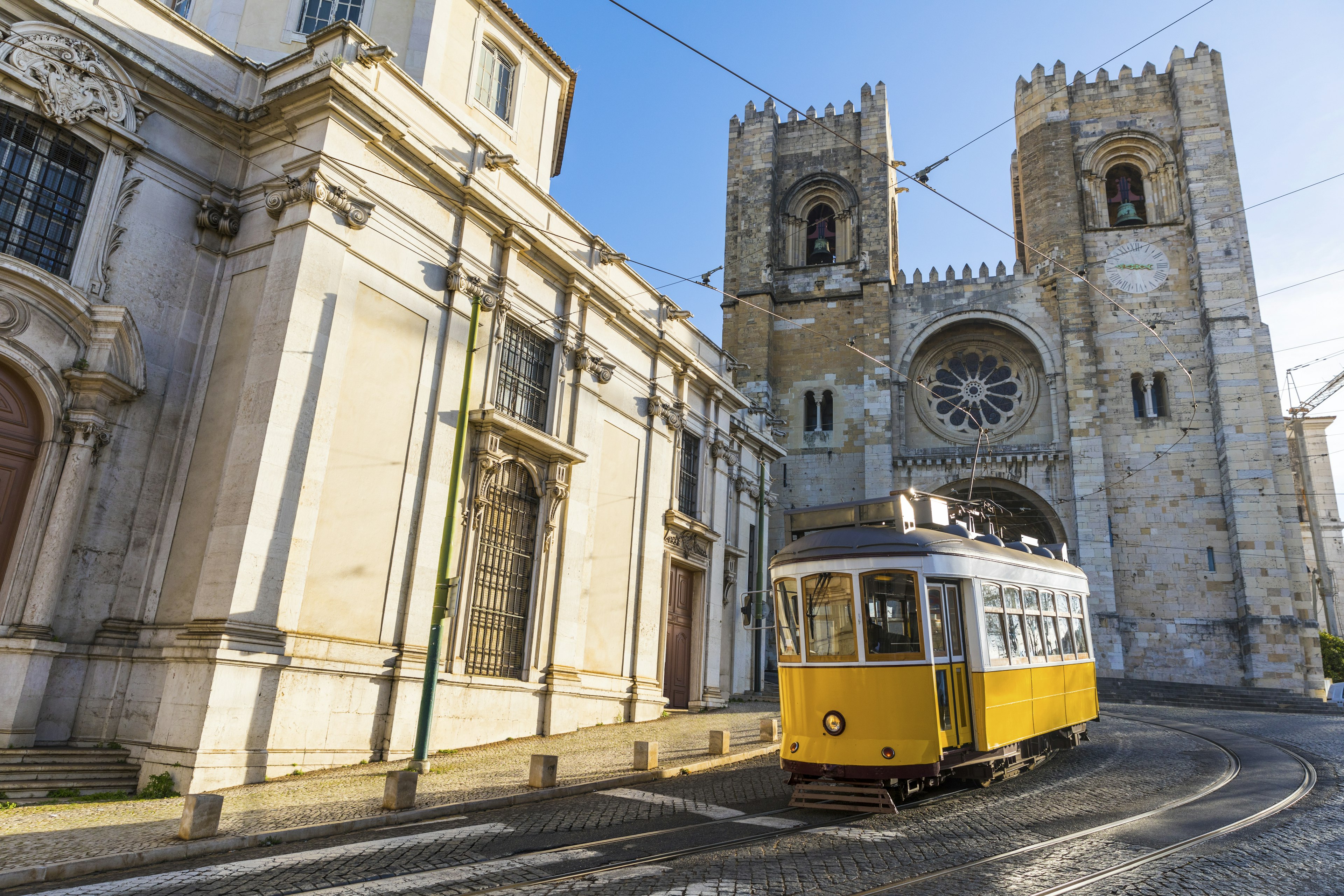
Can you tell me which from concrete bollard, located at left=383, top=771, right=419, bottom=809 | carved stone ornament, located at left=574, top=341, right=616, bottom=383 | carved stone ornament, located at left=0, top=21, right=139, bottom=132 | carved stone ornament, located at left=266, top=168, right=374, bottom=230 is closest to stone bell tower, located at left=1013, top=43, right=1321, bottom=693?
carved stone ornament, located at left=574, top=341, right=616, bottom=383

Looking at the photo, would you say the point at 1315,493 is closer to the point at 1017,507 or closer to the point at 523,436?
the point at 1017,507

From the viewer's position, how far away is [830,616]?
8547mm

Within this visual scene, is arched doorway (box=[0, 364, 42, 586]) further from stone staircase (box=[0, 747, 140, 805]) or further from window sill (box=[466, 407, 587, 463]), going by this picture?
window sill (box=[466, 407, 587, 463])

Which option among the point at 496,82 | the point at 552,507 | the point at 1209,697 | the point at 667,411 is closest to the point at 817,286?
the point at 667,411

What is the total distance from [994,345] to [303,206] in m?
28.9

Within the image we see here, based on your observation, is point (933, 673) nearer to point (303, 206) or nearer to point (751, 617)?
point (751, 617)

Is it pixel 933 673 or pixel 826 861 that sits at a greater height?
pixel 933 673

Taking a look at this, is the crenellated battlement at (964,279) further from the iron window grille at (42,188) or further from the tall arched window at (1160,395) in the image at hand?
the iron window grille at (42,188)

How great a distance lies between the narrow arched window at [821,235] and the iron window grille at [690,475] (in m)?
18.1

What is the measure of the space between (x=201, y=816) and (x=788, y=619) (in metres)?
5.71

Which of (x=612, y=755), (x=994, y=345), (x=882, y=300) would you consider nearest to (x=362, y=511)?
(x=612, y=755)

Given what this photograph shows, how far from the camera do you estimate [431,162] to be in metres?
12.6

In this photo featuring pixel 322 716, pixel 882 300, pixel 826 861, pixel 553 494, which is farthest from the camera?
pixel 882 300

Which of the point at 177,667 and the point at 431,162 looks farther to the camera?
the point at 431,162
